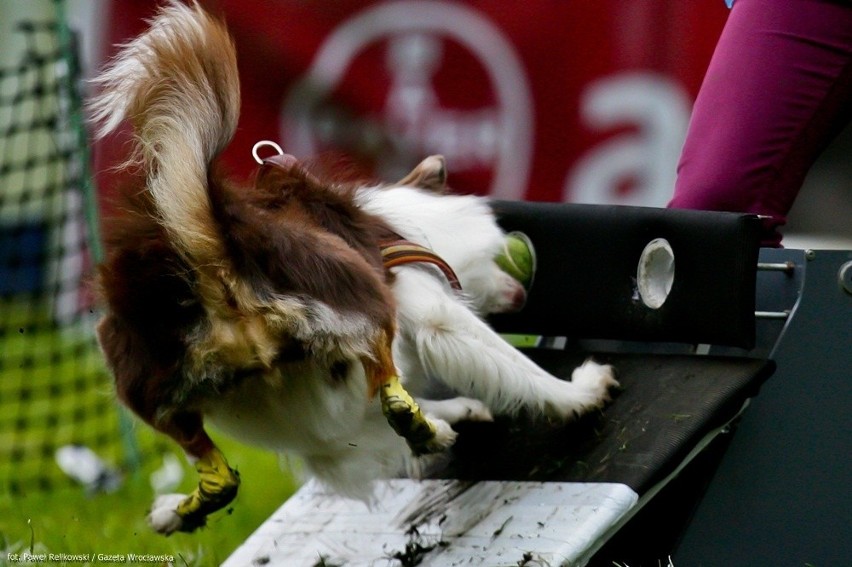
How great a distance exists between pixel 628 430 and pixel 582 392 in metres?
0.17

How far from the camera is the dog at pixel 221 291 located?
87.7 inches

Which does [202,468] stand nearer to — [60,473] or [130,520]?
[130,520]

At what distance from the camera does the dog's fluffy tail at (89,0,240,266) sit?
222 centimetres

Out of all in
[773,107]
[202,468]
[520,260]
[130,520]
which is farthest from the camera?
[130,520]

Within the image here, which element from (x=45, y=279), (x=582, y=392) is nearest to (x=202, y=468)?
(x=582, y=392)

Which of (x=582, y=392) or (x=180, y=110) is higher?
(x=180, y=110)

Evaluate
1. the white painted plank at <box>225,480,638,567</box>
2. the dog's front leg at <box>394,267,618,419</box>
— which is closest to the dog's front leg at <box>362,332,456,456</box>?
the dog's front leg at <box>394,267,618,419</box>

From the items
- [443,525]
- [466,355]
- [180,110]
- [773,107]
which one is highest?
[773,107]

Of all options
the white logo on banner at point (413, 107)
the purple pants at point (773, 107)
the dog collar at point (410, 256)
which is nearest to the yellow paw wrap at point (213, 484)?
the dog collar at point (410, 256)

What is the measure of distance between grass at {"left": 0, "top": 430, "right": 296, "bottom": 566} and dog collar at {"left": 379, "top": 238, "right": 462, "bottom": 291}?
2.68ft

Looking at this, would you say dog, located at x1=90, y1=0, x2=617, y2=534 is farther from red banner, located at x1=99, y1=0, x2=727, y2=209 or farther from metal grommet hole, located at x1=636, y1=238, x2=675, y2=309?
red banner, located at x1=99, y1=0, x2=727, y2=209

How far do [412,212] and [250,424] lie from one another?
925 millimetres

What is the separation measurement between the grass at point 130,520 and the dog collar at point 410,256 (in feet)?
2.68

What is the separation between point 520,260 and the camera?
340cm
